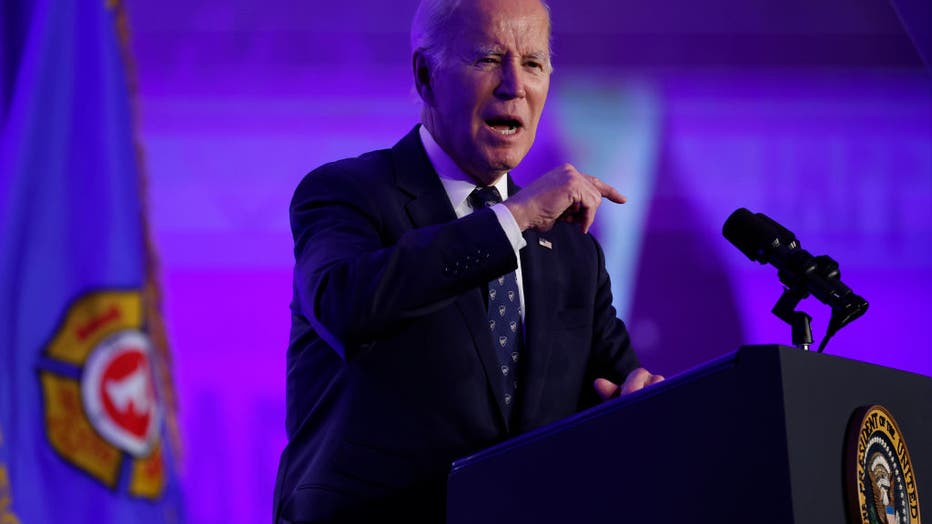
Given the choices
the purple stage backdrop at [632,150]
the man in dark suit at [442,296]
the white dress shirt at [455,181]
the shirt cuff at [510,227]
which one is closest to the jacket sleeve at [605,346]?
the man in dark suit at [442,296]

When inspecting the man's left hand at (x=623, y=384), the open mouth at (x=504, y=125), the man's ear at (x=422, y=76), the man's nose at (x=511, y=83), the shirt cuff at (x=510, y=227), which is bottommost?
the man's left hand at (x=623, y=384)

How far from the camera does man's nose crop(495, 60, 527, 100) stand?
180 centimetres

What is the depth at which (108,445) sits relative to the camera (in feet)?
8.41

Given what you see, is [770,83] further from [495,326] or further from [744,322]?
[495,326]

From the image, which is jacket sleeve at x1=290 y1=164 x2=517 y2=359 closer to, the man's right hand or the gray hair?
the man's right hand

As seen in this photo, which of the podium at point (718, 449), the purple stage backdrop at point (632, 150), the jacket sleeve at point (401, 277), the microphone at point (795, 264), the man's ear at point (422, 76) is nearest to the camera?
the podium at point (718, 449)

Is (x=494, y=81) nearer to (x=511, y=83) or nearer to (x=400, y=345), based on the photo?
(x=511, y=83)

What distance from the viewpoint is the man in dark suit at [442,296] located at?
1.47 meters

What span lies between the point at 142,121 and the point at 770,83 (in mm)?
1896

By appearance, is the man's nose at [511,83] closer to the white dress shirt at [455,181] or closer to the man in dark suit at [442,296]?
the man in dark suit at [442,296]

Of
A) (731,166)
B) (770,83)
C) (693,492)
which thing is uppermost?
(770,83)

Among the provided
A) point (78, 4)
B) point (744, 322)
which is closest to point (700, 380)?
point (744, 322)

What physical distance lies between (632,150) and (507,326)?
5.18 feet

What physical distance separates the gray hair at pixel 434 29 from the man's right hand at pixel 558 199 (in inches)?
17.3
